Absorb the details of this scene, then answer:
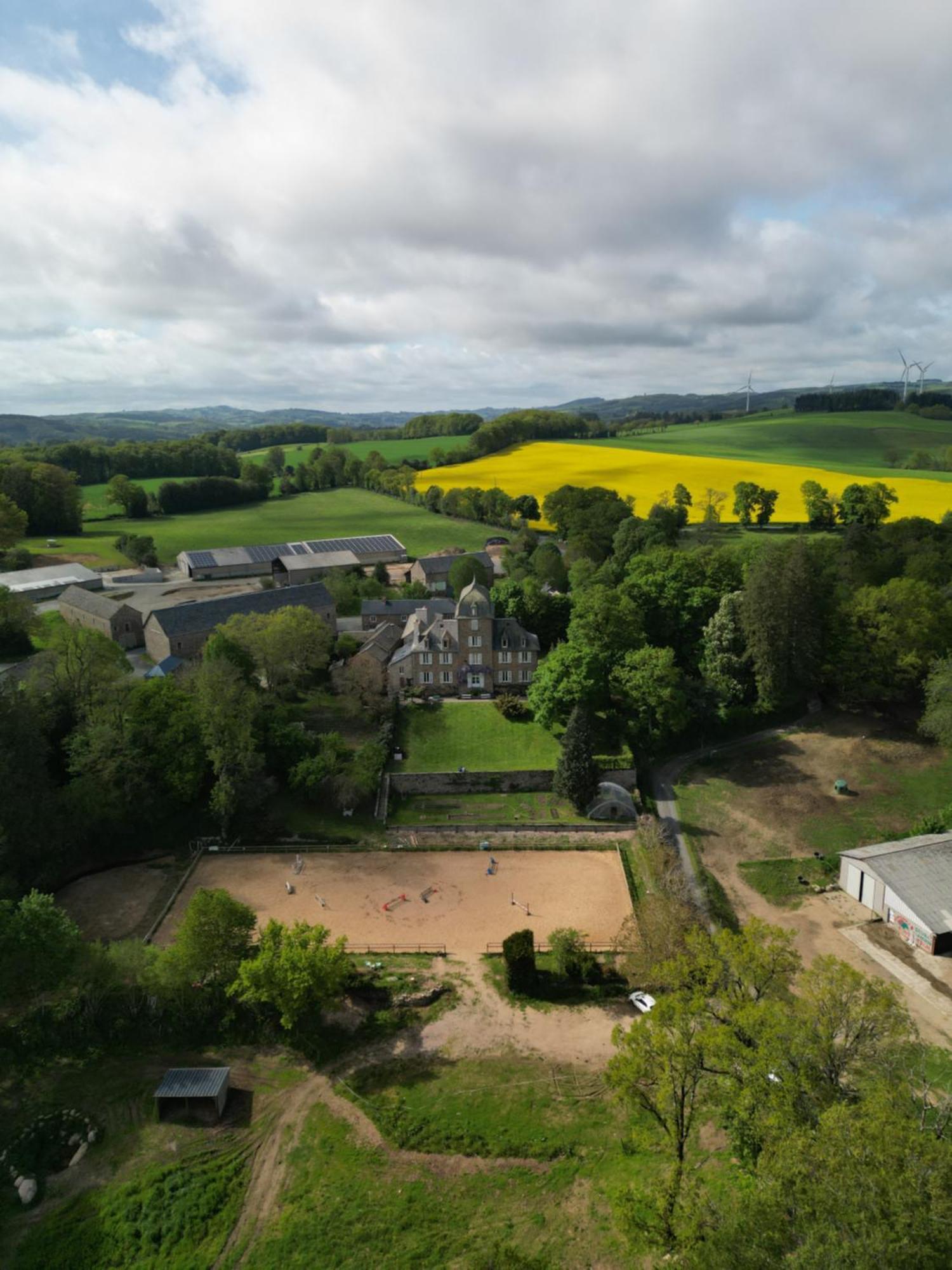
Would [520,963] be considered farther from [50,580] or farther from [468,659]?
[50,580]

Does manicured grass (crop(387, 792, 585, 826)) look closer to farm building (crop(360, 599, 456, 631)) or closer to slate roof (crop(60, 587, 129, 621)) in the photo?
farm building (crop(360, 599, 456, 631))

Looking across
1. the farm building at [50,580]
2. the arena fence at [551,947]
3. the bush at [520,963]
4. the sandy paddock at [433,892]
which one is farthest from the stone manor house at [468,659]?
the farm building at [50,580]

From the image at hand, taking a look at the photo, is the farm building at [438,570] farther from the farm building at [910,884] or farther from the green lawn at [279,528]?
the farm building at [910,884]

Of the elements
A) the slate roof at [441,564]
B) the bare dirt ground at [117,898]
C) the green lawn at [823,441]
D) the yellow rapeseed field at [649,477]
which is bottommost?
the bare dirt ground at [117,898]

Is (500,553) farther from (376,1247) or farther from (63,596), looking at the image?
(376,1247)

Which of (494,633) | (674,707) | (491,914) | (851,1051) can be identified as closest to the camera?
(851,1051)

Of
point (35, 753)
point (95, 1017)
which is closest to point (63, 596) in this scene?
point (35, 753)

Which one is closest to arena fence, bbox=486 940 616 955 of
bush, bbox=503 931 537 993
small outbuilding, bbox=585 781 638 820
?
bush, bbox=503 931 537 993
